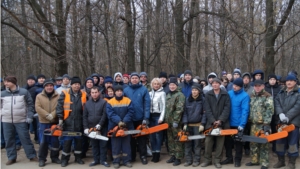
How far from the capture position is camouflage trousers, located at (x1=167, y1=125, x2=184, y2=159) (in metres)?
5.93

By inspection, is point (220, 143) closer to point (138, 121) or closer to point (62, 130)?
point (138, 121)

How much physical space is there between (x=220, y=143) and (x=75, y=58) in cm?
788

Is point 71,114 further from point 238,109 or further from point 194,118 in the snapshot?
point 238,109

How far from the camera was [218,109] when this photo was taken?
5.58m

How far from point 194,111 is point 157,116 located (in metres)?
0.94

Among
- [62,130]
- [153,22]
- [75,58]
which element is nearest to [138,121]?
[62,130]

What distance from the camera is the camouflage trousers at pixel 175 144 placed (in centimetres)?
593

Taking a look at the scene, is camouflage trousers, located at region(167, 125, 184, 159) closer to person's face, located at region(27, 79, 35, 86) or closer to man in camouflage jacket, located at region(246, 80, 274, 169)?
man in camouflage jacket, located at region(246, 80, 274, 169)

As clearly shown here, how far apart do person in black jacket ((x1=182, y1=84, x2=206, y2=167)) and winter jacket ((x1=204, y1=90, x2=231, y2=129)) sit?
184 mm

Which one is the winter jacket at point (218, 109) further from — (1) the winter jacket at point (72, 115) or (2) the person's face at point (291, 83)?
(1) the winter jacket at point (72, 115)

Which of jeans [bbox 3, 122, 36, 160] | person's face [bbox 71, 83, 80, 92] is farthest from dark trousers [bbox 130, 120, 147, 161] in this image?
jeans [bbox 3, 122, 36, 160]

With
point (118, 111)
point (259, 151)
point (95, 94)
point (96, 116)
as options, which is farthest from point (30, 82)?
point (259, 151)

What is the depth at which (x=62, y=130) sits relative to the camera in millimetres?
5832

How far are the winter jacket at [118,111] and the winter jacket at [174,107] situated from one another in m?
0.88
